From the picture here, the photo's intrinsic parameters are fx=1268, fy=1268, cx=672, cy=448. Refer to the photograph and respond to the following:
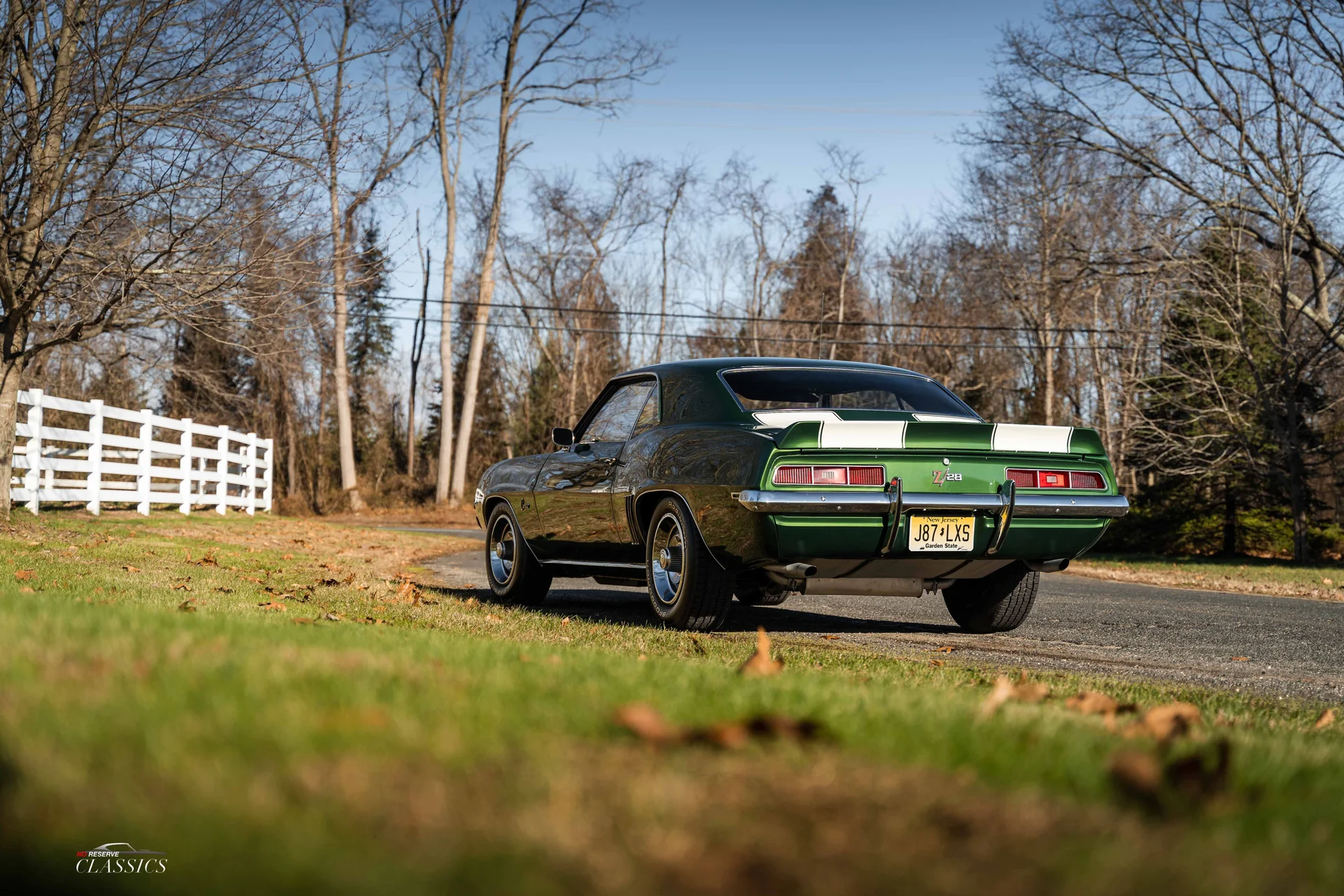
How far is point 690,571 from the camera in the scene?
7215 millimetres

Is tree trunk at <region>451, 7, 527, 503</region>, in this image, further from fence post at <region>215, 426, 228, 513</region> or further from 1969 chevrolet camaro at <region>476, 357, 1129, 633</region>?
1969 chevrolet camaro at <region>476, 357, 1129, 633</region>

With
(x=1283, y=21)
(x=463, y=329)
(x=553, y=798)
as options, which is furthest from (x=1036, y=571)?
(x=463, y=329)

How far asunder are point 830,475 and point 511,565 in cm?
371

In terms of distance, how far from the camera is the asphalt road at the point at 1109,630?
6.57m

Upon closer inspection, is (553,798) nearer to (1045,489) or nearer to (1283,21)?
(1045,489)

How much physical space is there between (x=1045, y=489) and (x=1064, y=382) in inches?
1603

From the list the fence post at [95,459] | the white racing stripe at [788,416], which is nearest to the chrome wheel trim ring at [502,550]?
the white racing stripe at [788,416]

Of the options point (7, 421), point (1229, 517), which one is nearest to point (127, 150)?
point (7, 421)

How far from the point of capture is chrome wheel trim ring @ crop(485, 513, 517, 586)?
9.70 meters

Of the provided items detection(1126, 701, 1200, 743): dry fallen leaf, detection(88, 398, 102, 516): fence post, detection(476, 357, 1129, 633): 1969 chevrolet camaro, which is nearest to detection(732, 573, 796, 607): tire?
detection(476, 357, 1129, 633): 1969 chevrolet camaro

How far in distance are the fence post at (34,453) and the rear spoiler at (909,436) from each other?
1294 centimetres

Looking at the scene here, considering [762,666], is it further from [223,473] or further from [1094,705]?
[223,473]

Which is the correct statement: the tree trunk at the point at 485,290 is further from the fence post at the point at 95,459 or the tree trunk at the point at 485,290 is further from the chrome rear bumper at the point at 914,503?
the chrome rear bumper at the point at 914,503

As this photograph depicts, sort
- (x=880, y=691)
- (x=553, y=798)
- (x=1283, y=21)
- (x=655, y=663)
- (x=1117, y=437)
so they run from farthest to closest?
(x=1117, y=437), (x=1283, y=21), (x=655, y=663), (x=880, y=691), (x=553, y=798)
